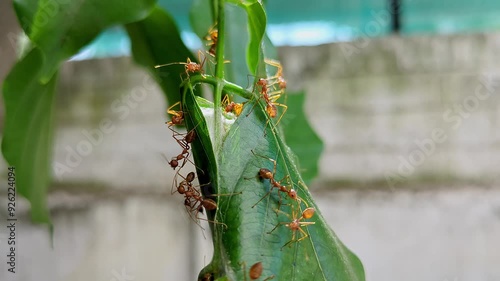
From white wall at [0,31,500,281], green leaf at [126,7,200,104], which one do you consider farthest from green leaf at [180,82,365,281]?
white wall at [0,31,500,281]

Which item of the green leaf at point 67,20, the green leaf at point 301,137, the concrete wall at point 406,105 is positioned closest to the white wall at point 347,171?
the concrete wall at point 406,105

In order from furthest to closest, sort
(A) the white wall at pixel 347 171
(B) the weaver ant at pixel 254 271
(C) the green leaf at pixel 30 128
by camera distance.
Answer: (A) the white wall at pixel 347 171, (C) the green leaf at pixel 30 128, (B) the weaver ant at pixel 254 271

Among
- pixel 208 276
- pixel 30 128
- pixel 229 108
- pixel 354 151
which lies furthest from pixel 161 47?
pixel 354 151

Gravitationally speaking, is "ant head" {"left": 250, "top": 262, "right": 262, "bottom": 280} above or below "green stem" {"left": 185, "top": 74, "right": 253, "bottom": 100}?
below

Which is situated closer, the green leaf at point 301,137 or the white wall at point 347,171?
the green leaf at point 301,137

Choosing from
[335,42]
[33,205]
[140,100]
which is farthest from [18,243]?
[335,42]

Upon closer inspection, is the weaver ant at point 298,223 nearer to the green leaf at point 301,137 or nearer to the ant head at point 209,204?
the ant head at point 209,204

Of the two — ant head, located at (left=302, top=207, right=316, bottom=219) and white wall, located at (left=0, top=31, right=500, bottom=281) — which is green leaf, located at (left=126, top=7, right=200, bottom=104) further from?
white wall, located at (left=0, top=31, right=500, bottom=281)

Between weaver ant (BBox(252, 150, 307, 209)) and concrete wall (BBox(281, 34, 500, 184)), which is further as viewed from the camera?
concrete wall (BBox(281, 34, 500, 184))
